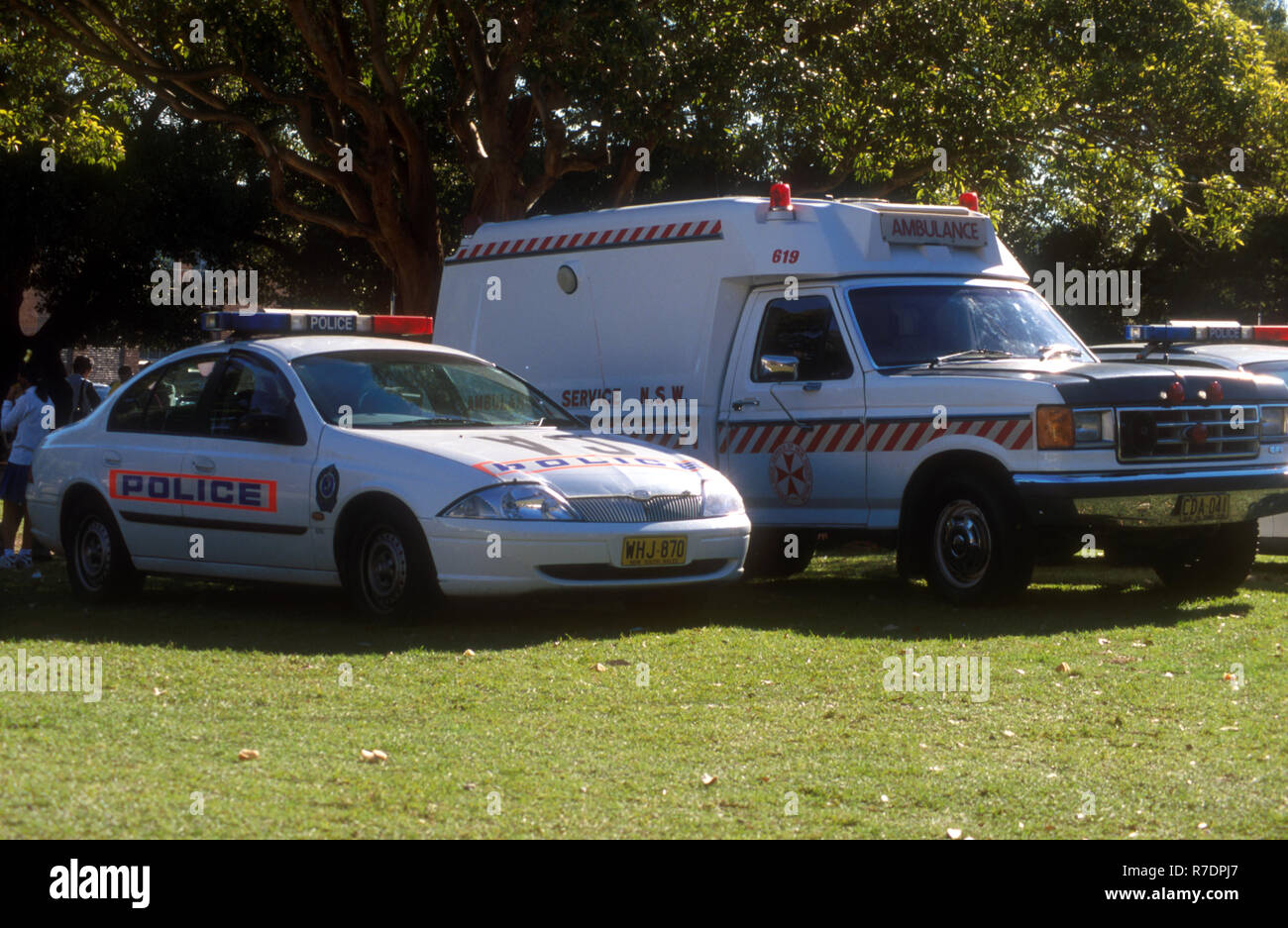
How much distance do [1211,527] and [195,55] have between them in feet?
51.7

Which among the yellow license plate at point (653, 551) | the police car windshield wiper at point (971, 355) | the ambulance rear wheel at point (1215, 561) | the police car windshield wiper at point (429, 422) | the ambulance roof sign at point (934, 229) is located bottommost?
the ambulance rear wheel at point (1215, 561)

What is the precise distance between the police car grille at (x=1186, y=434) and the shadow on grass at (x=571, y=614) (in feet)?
3.14

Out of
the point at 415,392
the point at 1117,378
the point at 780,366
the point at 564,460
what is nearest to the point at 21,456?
the point at 415,392

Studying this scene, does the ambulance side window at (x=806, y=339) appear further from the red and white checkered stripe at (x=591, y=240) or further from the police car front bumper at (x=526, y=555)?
the police car front bumper at (x=526, y=555)

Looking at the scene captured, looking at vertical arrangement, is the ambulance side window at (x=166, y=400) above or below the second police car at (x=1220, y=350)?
below

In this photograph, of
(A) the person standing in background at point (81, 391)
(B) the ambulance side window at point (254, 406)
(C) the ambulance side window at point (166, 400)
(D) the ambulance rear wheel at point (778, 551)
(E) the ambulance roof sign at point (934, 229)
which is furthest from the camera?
(A) the person standing in background at point (81, 391)

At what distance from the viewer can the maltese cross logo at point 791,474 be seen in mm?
10711

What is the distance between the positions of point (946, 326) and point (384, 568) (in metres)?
3.97

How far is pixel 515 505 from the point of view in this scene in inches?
337

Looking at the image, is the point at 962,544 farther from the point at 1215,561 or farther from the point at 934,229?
the point at 934,229

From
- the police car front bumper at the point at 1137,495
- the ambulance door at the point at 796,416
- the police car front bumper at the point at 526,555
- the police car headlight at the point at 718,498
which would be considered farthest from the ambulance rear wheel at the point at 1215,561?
the police car front bumper at the point at 526,555

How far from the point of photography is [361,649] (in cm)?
819
